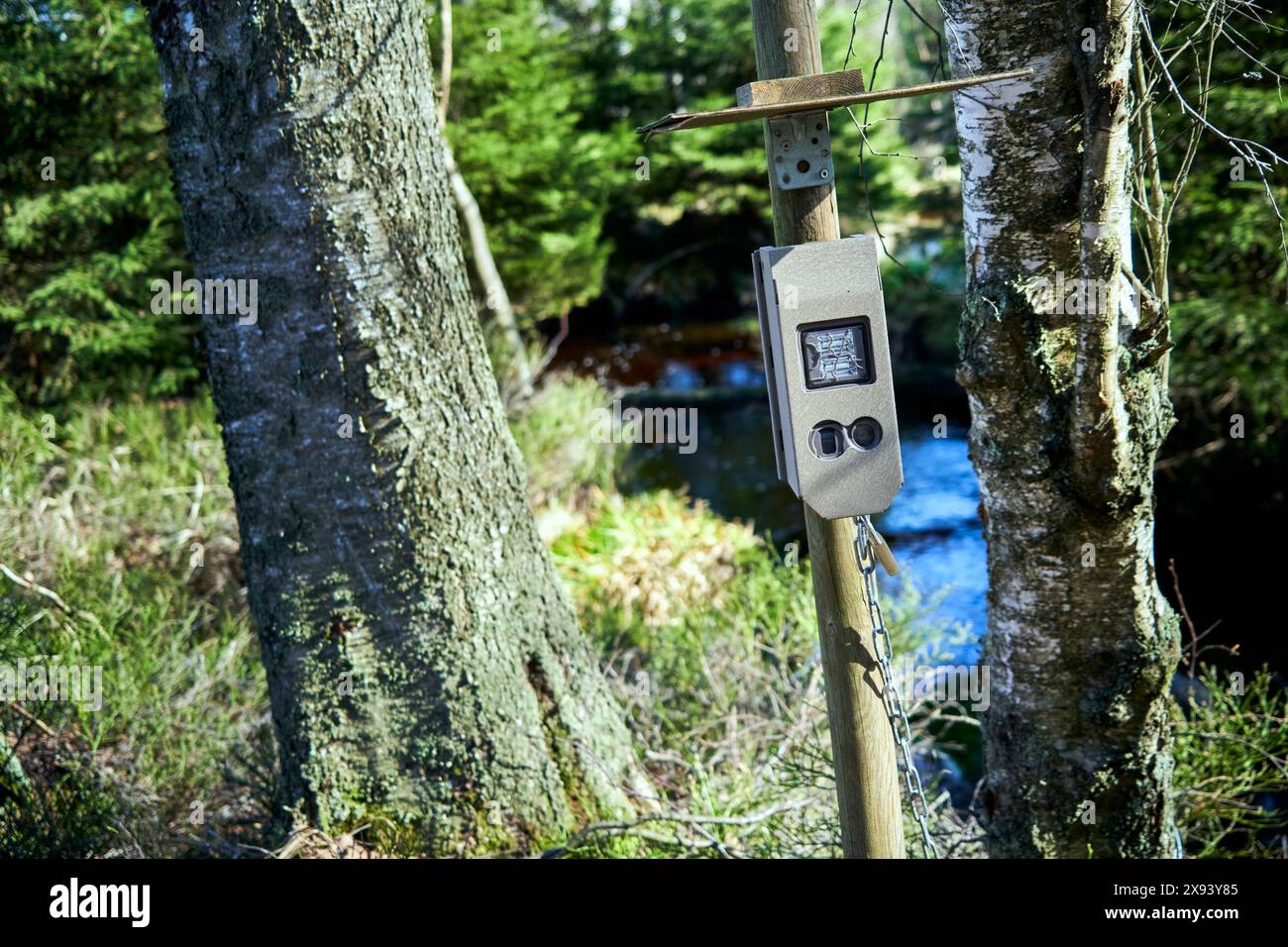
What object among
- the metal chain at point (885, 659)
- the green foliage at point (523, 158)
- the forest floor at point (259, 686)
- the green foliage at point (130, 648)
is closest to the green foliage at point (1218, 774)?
the forest floor at point (259, 686)

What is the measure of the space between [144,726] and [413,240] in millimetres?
2755

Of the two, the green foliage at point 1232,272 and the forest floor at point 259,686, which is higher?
the green foliage at point 1232,272

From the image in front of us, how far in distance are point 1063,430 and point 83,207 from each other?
9106mm

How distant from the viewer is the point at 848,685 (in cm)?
242

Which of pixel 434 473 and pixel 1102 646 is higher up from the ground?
pixel 434 473

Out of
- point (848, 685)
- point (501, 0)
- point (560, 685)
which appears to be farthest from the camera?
point (501, 0)

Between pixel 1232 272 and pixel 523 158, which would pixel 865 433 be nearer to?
pixel 1232 272

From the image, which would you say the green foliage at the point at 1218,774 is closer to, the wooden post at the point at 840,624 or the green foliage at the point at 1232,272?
the wooden post at the point at 840,624

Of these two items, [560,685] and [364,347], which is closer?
[364,347]

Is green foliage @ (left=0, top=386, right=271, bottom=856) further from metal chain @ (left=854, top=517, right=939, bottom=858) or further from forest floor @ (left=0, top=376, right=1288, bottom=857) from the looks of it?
metal chain @ (left=854, top=517, right=939, bottom=858)

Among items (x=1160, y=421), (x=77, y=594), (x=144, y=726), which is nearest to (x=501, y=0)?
Answer: (x=77, y=594)

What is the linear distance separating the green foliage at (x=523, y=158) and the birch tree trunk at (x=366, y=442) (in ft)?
28.8

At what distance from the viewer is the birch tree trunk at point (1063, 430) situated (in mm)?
2688
